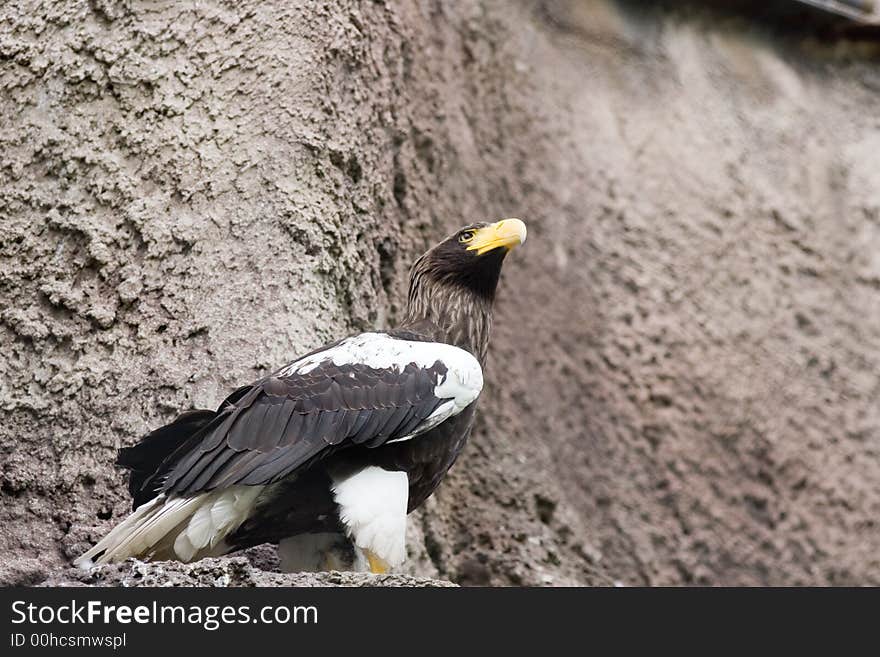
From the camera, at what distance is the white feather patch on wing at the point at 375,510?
442 cm

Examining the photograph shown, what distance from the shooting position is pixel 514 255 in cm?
746

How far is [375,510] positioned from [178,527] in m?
0.63

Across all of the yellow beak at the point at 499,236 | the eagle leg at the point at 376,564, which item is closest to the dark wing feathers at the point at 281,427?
the eagle leg at the point at 376,564

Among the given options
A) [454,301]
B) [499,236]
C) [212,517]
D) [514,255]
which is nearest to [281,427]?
[212,517]

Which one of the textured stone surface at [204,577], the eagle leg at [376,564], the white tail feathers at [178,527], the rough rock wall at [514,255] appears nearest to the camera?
the textured stone surface at [204,577]

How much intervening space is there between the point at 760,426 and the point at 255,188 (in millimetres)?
3551

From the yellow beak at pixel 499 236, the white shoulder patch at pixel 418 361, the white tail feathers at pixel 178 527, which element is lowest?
the white tail feathers at pixel 178 527

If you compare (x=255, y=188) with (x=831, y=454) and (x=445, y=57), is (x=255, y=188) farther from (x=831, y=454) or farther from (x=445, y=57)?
(x=831, y=454)

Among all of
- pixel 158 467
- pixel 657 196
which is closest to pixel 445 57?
pixel 657 196

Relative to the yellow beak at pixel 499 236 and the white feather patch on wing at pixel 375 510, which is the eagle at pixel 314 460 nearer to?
the white feather patch on wing at pixel 375 510

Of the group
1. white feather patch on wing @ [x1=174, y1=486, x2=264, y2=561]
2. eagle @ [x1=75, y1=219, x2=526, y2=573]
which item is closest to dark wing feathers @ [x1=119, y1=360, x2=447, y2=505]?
eagle @ [x1=75, y1=219, x2=526, y2=573]

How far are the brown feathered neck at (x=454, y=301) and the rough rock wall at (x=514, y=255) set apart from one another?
0.38 m

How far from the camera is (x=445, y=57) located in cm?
736

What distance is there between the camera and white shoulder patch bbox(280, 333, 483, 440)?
462 centimetres
